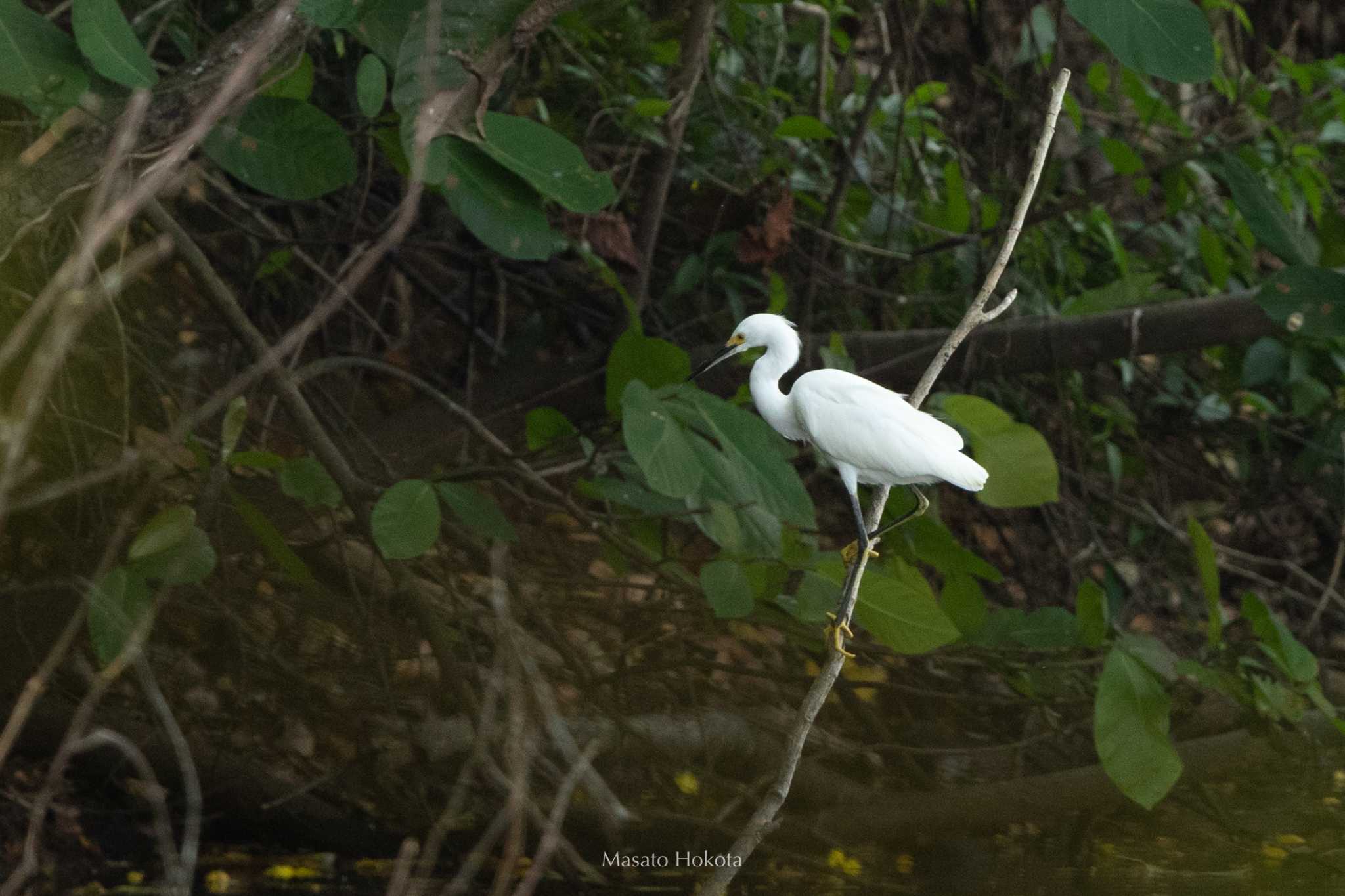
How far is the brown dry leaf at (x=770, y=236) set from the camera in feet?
9.07

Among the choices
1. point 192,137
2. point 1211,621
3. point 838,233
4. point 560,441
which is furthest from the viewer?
point 838,233

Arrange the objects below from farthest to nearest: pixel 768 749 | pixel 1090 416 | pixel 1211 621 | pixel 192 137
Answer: pixel 1090 416, pixel 768 749, pixel 1211 621, pixel 192 137

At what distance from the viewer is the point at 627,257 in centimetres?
271

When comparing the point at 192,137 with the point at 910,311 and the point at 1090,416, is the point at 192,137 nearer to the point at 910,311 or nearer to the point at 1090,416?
the point at 910,311

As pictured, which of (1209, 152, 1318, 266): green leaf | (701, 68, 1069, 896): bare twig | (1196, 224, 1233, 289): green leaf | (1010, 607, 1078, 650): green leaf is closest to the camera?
(701, 68, 1069, 896): bare twig

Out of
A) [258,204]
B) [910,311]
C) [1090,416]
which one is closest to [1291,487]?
[1090,416]

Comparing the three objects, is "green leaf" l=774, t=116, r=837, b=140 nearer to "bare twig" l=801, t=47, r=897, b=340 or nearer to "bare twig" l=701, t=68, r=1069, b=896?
"bare twig" l=801, t=47, r=897, b=340

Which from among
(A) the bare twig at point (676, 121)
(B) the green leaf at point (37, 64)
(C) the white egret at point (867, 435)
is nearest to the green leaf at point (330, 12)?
(B) the green leaf at point (37, 64)

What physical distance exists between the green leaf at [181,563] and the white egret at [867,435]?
2.72 ft

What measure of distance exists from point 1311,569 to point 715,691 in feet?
7.71

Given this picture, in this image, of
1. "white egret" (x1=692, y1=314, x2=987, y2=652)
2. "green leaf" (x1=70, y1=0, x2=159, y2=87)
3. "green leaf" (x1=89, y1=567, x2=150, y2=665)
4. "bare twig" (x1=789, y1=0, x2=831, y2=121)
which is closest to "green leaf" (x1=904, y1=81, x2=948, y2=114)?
"bare twig" (x1=789, y1=0, x2=831, y2=121)

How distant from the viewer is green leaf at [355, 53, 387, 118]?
1.83m

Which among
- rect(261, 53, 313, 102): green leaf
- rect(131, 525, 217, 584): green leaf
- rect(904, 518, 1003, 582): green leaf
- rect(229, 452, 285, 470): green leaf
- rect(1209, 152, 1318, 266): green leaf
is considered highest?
rect(261, 53, 313, 102): green leaf

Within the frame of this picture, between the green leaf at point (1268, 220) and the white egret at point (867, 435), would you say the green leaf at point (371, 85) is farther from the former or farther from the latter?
the green leaf at point (1268, 220)
